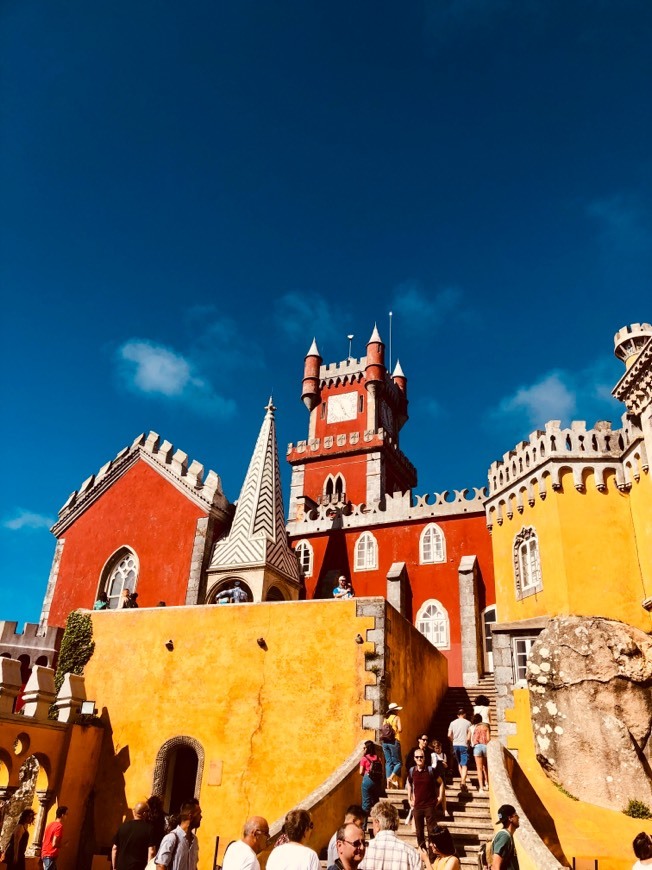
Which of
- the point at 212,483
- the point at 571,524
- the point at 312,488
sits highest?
the point at 312,488

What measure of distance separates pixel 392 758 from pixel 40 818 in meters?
7.72

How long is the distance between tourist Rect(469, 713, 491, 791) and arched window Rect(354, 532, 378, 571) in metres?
13.3

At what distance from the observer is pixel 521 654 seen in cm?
1912

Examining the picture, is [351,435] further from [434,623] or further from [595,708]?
[595,708]

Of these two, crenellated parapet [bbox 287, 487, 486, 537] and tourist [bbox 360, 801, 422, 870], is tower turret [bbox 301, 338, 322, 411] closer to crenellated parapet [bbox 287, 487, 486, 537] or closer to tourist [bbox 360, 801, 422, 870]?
crenellated parapet [bbox 287, 487, 486, 537]

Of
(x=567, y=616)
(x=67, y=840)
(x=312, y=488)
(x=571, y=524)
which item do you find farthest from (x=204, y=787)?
(x=312, y=488)

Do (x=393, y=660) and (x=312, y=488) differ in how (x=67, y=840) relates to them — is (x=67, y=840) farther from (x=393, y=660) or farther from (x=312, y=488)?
(x=312, y=488)

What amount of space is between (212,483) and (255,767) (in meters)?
11.9

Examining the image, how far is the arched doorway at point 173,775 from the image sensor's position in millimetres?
14703

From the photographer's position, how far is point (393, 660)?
1470 cm

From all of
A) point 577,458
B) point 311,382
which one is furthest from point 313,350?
point 577,458

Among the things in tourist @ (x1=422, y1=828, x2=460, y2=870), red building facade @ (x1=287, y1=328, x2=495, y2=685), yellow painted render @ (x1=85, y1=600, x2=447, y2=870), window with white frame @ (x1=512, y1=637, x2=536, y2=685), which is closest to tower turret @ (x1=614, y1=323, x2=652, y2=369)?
red building facade @ (x1=287, y1=328, x2=495, y2=685)

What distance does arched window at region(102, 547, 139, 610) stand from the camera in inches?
960

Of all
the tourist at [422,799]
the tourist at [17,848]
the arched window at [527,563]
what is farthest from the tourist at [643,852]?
the arched window at [527,563]
